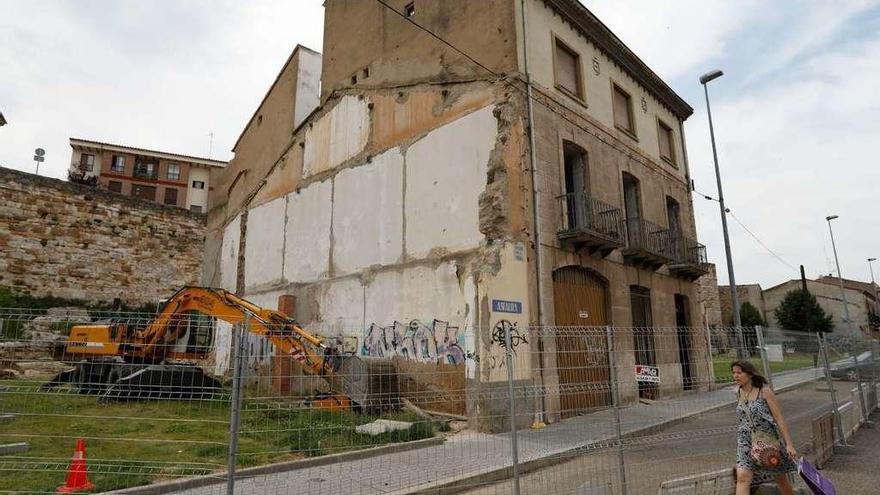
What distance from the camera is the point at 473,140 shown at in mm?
11602

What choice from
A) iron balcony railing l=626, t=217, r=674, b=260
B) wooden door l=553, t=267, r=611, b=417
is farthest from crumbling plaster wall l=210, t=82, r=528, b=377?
iron balcony railing l=626, t=217, r=674, b=260

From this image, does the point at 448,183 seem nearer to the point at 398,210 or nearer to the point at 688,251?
the point at 398,210

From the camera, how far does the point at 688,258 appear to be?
16906 mm

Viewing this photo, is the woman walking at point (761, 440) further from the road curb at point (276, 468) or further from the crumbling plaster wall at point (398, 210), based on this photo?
the crumbling plaster wall at point (398, 210)

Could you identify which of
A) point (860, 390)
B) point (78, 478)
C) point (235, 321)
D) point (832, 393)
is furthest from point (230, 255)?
point (860, 390)

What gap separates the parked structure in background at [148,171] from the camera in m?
46.1

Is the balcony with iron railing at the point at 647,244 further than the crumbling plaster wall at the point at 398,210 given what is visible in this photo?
Yes

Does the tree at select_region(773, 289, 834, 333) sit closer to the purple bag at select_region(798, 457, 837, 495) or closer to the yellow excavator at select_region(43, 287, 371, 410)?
the yellow excavator at select_region(43, 287, 371, 410)

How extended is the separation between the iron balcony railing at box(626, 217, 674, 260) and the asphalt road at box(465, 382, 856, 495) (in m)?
5.32

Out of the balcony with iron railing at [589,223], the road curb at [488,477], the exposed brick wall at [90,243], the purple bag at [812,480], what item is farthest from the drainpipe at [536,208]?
the exposed brick wall at [90,243]

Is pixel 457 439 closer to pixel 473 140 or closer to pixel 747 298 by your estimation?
pixel 473 140

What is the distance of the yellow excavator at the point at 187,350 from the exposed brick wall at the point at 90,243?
981 cm

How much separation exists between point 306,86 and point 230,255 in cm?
760

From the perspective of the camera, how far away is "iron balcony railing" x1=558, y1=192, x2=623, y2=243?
11.8 meters
